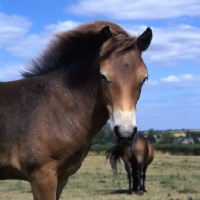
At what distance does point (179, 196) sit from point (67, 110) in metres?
8.85

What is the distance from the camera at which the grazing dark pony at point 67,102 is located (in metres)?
5.47

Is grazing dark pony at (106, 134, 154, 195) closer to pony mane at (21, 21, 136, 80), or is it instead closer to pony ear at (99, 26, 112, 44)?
pony mane at (21, 21, 136, 80)

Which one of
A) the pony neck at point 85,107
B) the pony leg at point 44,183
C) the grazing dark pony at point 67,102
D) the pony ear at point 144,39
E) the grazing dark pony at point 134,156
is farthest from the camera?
the grazing dark pony at point 134,156

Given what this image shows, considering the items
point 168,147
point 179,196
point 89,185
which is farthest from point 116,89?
point 168,147

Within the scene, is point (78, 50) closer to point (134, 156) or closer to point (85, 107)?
point (85, 107)

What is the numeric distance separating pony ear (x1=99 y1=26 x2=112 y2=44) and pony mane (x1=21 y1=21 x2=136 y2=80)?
0.18ft

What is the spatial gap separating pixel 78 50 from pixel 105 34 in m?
0.74

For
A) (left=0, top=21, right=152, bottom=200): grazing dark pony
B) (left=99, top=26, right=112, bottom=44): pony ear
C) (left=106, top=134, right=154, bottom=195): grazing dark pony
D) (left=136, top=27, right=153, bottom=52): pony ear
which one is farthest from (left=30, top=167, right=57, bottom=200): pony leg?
(left=106, top=134, right=154, bottom=195): grazing dark pony

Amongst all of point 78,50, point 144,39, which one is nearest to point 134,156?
point 78,50

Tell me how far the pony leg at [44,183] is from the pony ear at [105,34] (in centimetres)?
176

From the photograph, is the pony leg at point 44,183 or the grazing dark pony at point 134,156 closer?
the pony leg at point 44,183

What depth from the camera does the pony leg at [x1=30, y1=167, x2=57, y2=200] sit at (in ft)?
18.4

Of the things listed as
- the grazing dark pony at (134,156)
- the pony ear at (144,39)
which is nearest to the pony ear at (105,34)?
the pony ear at (144,39)

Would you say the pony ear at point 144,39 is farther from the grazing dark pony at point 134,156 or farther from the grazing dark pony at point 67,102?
the grazing dark pony at point 134,156
